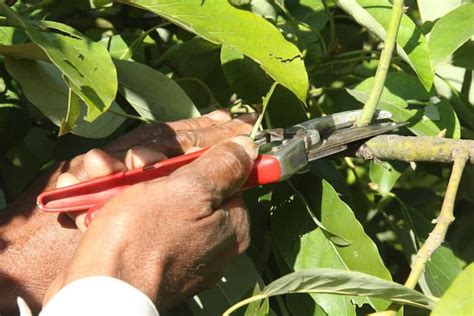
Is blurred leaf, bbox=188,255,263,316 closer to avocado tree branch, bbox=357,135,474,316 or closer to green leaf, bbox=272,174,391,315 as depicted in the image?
green leaf, bbox=272,174,391,315

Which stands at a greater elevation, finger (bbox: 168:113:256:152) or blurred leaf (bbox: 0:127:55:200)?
finger (bbox: 168:113:256:152)

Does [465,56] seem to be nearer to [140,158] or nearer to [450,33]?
[450,33]

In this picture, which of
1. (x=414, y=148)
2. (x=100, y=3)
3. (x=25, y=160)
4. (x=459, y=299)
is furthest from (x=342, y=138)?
(x=25, y=160)

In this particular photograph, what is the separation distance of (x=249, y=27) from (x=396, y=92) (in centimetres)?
26

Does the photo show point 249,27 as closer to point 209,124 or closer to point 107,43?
point 209,124

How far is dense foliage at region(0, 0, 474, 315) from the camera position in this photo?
119cm

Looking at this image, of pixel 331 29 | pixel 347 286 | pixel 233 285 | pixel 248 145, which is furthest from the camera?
pixel 331 29

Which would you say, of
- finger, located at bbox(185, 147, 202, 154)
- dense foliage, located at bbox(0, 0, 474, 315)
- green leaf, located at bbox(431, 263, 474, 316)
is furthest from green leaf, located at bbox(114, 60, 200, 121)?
green leaf, located at bbox(431, 263, 474, 316)

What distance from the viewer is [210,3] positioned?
1.25m

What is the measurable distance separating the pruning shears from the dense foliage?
2.2 inches

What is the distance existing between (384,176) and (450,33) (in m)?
0.29

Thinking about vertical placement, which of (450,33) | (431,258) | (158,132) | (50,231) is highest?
(450,33)

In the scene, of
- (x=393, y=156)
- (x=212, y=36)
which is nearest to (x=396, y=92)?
(x=393, y=156)

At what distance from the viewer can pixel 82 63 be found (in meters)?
1.12
